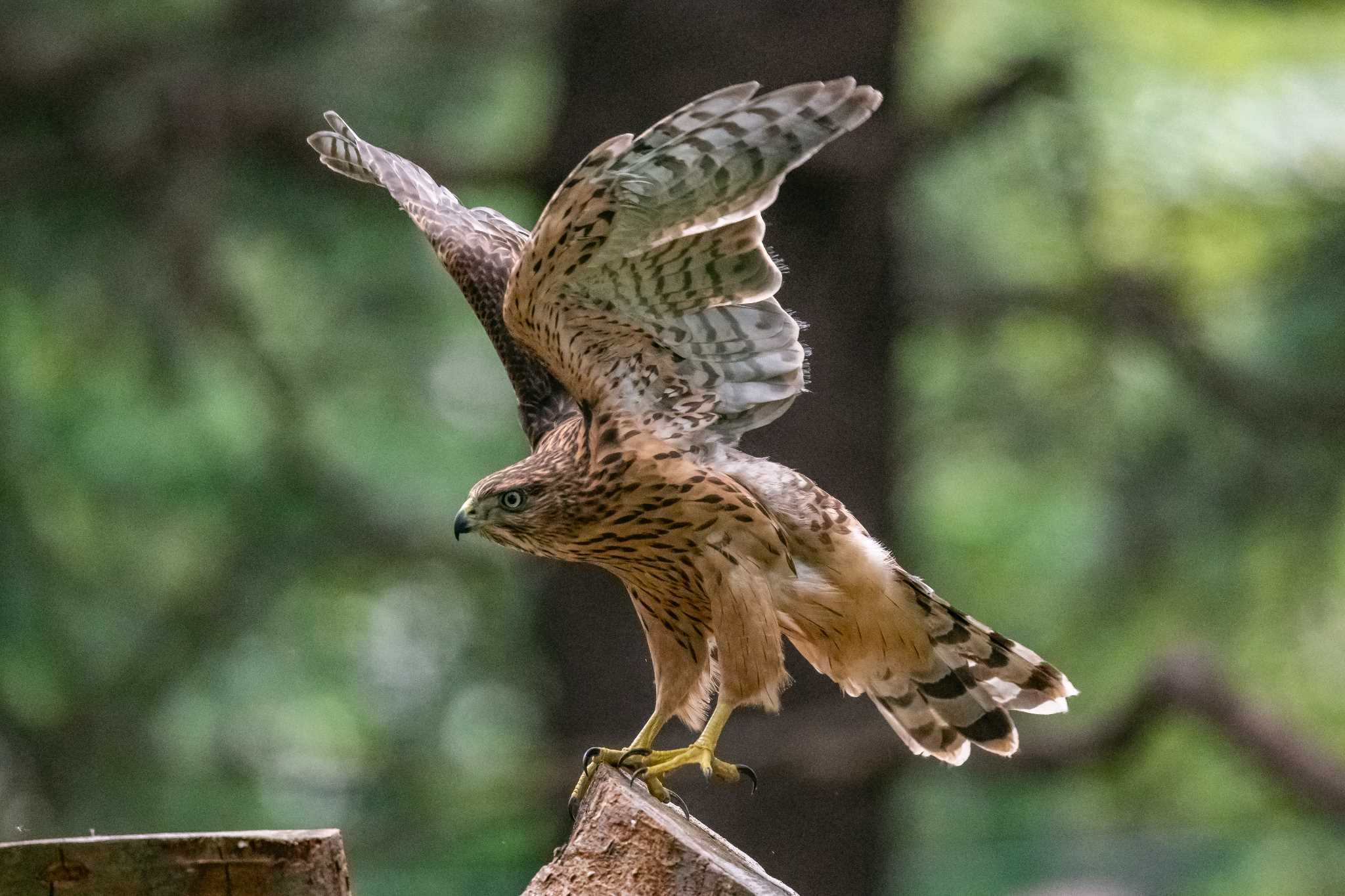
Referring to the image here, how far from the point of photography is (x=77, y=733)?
23.4 feet

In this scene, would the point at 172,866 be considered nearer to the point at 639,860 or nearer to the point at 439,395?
the point at 639,860

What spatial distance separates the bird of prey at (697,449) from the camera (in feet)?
9.68

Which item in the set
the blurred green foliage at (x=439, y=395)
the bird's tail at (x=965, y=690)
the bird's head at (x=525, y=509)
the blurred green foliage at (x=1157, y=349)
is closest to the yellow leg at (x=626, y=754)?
the bird's head at (x=525, y=509)

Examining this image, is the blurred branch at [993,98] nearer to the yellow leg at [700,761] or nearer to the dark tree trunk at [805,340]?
the dark tree trunk at [805,340]

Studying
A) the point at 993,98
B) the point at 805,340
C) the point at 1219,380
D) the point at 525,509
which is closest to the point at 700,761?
the point at 525,509

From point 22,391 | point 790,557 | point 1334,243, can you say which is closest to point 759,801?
point 790,557

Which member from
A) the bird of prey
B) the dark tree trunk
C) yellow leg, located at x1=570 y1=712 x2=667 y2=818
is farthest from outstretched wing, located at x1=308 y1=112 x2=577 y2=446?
the dark tree trunk

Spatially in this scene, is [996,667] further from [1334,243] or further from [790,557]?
[1334,243]

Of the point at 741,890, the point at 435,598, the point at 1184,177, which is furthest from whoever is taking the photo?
the point at 435,598

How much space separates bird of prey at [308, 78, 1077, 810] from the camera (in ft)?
9.68

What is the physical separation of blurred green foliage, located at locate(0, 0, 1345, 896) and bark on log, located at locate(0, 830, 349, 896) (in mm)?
3568

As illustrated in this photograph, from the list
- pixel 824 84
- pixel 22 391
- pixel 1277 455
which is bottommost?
pixel 1277 455

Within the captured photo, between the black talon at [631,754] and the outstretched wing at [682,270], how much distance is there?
63 centimetres

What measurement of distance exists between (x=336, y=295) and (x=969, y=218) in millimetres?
3010
